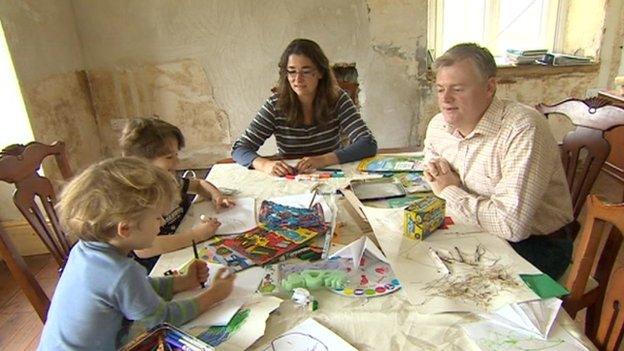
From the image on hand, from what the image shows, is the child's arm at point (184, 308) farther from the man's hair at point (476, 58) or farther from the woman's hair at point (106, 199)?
the man's hair at point (476, 58)

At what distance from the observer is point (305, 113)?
2.18 meters

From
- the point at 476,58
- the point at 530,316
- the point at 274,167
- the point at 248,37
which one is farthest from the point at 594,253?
the point at 248,37

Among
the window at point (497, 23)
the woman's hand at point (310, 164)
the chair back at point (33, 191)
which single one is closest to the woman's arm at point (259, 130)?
the woman's hand at point (310, 164)

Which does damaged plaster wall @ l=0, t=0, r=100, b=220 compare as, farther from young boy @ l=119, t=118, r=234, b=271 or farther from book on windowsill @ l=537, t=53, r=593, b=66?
book on windowsill @ l=537, t=53, r=593, b=66

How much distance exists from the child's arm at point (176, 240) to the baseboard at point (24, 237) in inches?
71.9

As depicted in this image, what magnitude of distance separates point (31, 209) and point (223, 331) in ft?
2.75

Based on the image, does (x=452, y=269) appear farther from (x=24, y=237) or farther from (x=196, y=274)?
(x=24, y=237)

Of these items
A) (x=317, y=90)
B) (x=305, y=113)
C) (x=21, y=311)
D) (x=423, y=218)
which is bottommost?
(x=21, y=311)

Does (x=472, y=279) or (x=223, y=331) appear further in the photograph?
(x=472, y=279)

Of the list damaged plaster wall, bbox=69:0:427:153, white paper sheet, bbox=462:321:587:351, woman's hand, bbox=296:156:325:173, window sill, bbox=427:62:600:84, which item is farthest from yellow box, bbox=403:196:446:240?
window sill, bbox=427:62:600:84

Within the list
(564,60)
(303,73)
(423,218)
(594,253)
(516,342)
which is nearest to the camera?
(516,342)

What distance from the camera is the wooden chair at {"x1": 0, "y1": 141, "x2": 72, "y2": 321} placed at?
3.89 feet

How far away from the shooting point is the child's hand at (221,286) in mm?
937

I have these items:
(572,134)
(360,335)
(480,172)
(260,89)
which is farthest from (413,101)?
(360,335)
